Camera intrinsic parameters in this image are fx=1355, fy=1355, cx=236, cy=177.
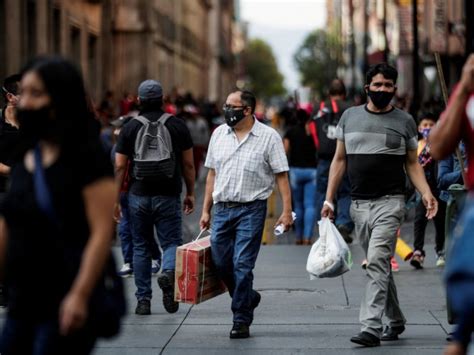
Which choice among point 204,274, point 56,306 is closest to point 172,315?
point 204,274

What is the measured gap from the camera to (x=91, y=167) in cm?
522

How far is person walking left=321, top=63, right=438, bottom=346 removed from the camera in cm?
916

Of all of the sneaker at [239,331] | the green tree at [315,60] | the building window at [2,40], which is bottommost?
the sneaker at [239,331]

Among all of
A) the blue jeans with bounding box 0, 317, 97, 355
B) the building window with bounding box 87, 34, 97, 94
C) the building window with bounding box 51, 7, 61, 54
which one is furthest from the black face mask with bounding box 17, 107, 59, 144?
the building window with bounding box 87, 34, 97, 94

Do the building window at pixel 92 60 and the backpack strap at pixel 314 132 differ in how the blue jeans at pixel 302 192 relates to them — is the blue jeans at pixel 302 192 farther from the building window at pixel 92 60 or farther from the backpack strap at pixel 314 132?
the building window at pixel 92 60

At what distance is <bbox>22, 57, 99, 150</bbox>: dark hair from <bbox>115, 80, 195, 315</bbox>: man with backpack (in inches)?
216

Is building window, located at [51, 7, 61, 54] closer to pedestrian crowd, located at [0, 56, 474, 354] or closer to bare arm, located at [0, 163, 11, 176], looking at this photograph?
pedestrian crowd, located at [0, 56, 474, 354]

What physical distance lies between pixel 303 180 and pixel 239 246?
25.1 feet

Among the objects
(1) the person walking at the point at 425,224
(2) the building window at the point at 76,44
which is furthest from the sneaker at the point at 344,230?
(2) the building window at the point at 76,44

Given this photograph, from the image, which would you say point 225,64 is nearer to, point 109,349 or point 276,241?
point 276,241

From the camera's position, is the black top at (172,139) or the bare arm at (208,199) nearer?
the bare arm at (208,199)

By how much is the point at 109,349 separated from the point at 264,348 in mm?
1060

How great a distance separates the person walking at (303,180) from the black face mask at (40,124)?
11.8 m

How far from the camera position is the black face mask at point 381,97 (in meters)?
9.25
